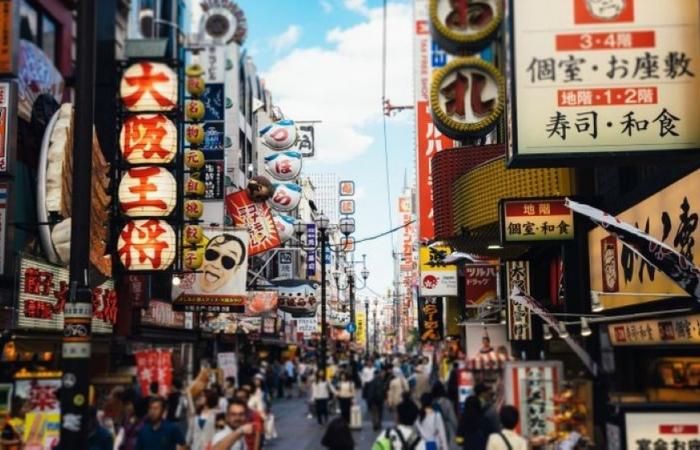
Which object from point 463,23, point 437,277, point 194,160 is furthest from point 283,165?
point 463,23

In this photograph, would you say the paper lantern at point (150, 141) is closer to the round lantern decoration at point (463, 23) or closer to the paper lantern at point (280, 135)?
the round lantern decoration at point (463, 23)

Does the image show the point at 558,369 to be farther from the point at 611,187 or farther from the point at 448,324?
the point at 448,324

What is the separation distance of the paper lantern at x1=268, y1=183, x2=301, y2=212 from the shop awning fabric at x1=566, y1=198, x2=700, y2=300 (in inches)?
1646

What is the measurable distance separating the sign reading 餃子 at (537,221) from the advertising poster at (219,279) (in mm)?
Result: 15623

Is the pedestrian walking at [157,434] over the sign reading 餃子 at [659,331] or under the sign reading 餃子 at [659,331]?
under

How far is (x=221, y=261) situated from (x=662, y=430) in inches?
1016

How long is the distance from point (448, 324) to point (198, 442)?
3108cm

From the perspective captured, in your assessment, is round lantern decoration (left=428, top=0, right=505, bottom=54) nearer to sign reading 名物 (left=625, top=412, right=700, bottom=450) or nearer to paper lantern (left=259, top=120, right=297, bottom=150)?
sign reading 名物 (left=625, top=412, right=700, bottom=450)

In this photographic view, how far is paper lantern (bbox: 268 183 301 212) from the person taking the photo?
52.4 meters

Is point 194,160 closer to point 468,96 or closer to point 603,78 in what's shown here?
point 468,96

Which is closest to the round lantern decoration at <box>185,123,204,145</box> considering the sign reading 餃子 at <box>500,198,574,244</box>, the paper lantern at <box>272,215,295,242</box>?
the sign reading 餃子 at <box>500,198,574,244</box>

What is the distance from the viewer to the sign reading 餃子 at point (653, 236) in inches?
477

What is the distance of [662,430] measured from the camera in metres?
7.66

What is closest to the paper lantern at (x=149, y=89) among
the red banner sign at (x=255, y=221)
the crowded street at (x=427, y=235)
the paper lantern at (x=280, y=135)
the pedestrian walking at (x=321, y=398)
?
the crowded street at (x=427, y=235)
